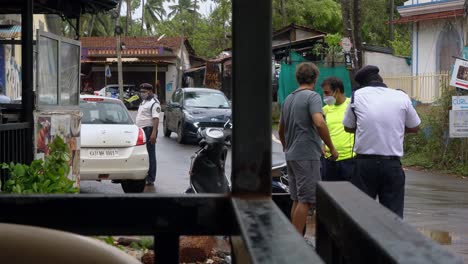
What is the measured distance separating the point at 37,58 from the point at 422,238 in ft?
24.2

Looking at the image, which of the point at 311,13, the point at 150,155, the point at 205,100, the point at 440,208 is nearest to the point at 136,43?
the point at 311,13

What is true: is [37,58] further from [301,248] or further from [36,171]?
[301,248]

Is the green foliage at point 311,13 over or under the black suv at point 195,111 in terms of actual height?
over

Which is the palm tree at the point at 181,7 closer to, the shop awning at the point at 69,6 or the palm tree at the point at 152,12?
the palm tree at the point at 152,12

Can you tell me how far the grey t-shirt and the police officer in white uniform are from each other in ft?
18.5

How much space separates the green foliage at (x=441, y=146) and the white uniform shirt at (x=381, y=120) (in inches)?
349

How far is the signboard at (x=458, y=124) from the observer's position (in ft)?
49.1

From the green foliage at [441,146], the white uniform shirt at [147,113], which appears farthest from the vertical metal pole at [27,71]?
the green foliage at [441,146]

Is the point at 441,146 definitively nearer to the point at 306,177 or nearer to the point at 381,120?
the point at 306,177

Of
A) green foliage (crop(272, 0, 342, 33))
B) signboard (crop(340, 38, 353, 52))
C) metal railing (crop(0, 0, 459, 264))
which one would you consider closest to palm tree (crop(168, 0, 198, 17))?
green foliage (crop(272, 0, 342, 33))

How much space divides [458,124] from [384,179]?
353 inches

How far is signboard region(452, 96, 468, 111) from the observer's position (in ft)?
49.2

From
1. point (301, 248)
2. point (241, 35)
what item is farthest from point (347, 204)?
point (241, 35)

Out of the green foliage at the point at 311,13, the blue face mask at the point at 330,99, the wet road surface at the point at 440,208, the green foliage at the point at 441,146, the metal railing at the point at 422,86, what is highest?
the green foliage at the point at 311,13
